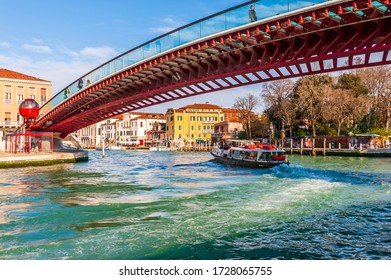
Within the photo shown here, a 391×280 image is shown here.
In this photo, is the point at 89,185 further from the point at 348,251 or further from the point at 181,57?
the point at 348,251

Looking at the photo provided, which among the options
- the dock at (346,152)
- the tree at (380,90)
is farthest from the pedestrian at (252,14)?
the tree at (380,90)

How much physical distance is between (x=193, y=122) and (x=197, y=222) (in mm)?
70600

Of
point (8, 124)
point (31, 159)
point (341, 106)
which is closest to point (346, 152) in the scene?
point (341, 106)

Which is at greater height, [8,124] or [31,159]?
[8,124]

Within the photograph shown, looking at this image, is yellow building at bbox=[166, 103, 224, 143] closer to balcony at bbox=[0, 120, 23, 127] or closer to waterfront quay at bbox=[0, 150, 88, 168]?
balcony at bbox=[0, 120, 23, 127]

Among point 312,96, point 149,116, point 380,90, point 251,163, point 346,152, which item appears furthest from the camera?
point 149,116

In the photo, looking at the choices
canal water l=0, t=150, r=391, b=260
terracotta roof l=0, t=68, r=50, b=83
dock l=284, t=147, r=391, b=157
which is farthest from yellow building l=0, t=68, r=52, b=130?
dock l=284, t=147, r=391, b=157

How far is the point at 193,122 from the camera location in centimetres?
7912

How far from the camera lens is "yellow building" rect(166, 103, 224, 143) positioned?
78.0 m

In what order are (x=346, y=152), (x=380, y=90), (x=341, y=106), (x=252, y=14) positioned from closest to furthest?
(x=252, y=14), (x=346, y=152), (x=341, y=106), (x=380, y=90)

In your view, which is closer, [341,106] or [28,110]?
[28,110]

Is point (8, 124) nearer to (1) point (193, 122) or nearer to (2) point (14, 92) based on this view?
(2) point (14, 92)

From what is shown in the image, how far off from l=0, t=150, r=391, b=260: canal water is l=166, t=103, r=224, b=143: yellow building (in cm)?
6320

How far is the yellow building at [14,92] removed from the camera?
40.8 m
